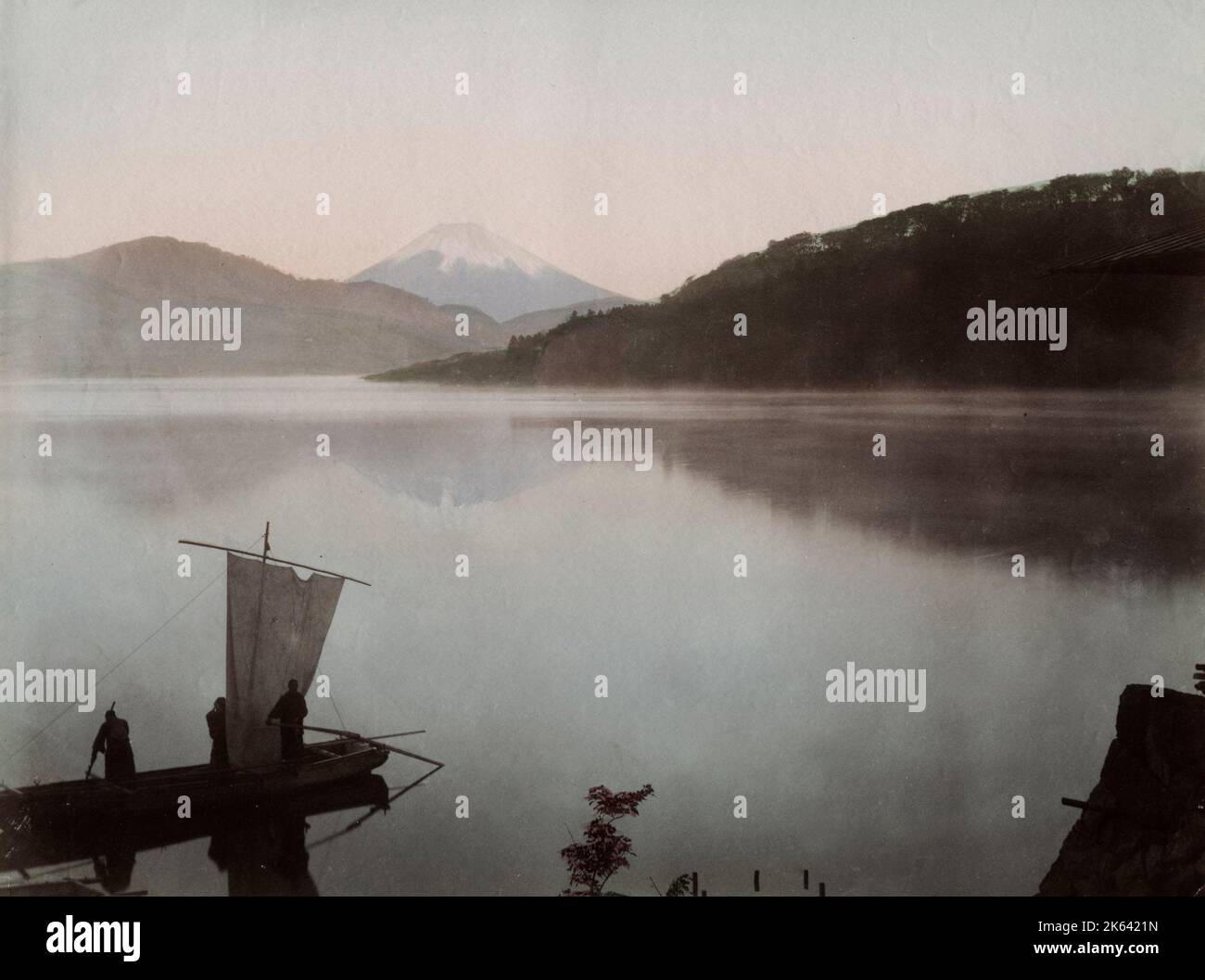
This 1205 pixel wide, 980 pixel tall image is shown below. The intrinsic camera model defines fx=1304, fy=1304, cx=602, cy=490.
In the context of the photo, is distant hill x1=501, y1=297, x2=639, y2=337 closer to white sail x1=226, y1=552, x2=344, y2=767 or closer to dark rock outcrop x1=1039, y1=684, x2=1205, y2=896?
white sail x1=226, y1=552, x2=344, y2=767

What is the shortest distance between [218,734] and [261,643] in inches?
20.8

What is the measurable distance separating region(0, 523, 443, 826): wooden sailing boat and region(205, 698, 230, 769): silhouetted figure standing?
0.15 ft

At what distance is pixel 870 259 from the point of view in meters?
6.57

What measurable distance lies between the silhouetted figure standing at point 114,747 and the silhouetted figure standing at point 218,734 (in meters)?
0.40

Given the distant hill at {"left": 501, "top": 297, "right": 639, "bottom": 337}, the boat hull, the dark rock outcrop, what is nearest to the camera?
the dark rock outcrop

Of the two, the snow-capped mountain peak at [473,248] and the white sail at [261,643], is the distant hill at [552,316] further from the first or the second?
the white sail at [261,643]

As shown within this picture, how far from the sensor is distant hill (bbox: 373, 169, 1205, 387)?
649 cm

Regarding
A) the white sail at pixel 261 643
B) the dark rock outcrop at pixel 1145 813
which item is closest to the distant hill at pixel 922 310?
the white sail at pixel 261 643

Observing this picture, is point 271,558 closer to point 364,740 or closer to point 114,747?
point 364,740

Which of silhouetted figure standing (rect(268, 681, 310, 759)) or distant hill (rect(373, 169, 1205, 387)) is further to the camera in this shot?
distant hill (rect(373, 169, 1205, 387))

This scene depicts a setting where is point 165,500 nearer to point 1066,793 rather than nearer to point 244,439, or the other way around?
point 244,439

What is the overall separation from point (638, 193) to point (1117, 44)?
248 cm

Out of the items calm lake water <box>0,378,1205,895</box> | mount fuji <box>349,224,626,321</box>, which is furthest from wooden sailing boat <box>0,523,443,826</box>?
mount fuji <box>349,224,626,321</box>
